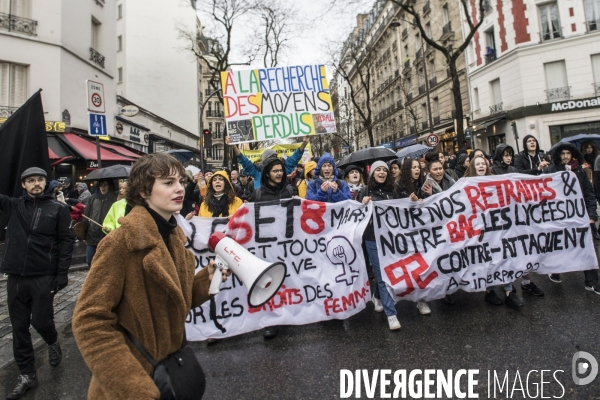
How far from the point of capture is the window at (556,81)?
2084 centimetres

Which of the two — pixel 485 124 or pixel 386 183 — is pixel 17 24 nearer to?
pixel 386 183

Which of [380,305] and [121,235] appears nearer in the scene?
[121,235]

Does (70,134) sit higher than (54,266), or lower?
higher

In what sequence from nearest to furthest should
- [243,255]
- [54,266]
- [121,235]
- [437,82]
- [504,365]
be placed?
[121,235] < [243,255] < [504,365] < [54,266] < [437,82]

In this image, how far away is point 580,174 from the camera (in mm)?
4961

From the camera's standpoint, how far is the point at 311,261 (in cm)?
413

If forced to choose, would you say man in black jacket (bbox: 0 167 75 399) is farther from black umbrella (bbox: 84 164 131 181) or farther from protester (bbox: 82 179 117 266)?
black umbrella (bbox: 84 164 131 181)

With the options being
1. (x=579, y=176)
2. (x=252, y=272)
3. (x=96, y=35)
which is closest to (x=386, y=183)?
(x=579, y=176)

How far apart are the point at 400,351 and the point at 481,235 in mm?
1899

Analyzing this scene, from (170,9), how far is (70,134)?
75.3ft

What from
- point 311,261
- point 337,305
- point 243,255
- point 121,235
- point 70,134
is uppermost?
point 70,134

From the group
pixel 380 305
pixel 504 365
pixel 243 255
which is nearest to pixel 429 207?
pixel 380 305

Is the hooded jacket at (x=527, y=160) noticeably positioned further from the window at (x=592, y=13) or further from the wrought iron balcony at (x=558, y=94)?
the window at (x=592, y=13)

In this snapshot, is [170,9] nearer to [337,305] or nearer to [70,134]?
[70,134]
